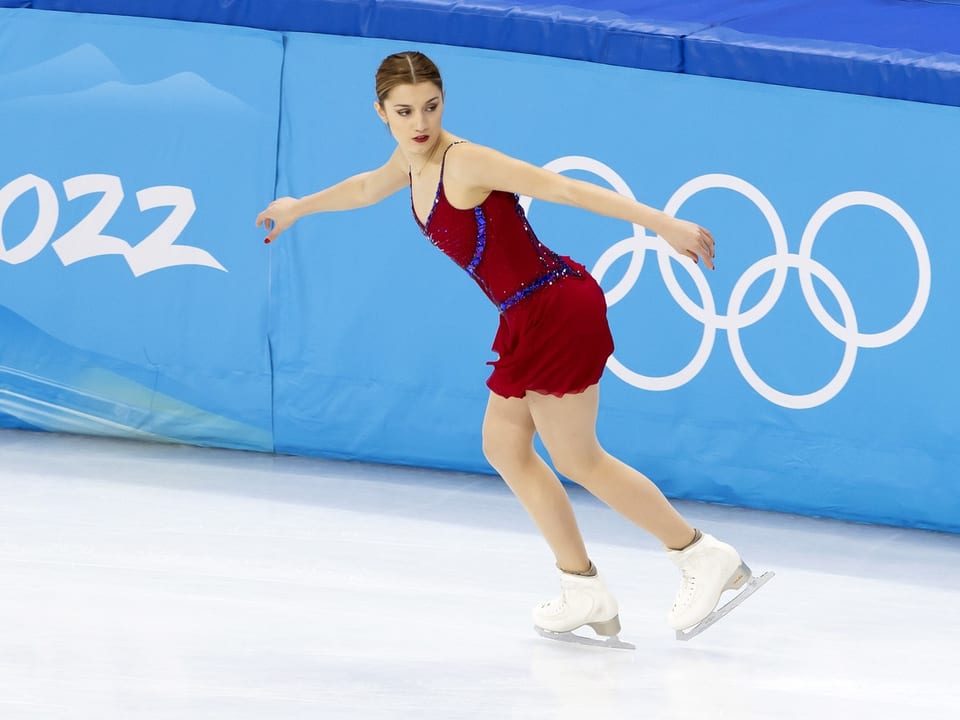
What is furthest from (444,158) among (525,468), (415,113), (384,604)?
(384,604)

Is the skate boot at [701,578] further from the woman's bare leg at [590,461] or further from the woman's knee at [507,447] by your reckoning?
the woman's knee at [507,447]

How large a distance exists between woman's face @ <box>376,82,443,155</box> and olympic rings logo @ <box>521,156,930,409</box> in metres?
1.56

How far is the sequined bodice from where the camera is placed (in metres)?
3.94

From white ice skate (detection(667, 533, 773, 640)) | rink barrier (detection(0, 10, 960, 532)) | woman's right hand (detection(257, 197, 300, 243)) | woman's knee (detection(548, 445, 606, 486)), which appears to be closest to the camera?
woman's knee (detection(548, 445, 606, 486))

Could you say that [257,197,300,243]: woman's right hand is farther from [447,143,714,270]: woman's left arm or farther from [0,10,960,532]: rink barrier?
[0,10,960,532]: rink barrier

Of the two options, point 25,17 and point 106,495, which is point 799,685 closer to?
point 106,495

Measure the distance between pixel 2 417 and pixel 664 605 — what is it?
2.81 m

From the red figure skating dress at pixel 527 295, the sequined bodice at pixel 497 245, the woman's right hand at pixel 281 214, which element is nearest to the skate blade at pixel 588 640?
the red figure skating dress at pixel 527 295

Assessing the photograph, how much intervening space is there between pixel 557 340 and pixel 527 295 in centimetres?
13

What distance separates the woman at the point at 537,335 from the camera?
3883 mm

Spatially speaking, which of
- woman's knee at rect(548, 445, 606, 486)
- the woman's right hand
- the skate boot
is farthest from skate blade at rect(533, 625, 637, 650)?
the woman's right hand

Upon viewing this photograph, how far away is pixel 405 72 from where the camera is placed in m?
3.87

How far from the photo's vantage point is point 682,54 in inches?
208

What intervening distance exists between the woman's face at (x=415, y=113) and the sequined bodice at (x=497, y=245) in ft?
0.27
